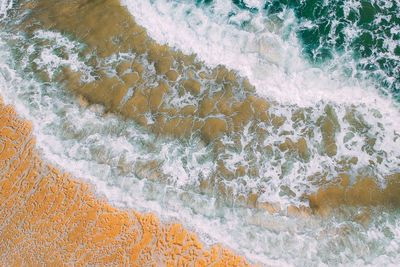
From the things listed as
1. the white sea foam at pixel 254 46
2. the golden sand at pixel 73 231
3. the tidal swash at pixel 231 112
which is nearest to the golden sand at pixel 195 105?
the tidal swash at pixel 231 112

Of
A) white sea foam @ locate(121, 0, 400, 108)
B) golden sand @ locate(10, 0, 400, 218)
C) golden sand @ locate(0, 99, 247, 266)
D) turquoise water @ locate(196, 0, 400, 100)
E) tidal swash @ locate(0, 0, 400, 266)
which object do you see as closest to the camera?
golden sand @ locate(0, 99, 247, 266)

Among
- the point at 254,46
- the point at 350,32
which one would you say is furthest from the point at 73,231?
the point at 350,32

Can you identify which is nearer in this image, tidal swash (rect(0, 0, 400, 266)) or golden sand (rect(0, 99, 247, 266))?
golden sand (rect(0, 99, 247, 266))

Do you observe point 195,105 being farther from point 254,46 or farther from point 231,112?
point 254,46

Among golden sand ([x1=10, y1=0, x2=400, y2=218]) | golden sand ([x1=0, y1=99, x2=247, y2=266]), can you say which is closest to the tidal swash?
golden sand ([x1=10, y1=0, x2=400, y2=218])

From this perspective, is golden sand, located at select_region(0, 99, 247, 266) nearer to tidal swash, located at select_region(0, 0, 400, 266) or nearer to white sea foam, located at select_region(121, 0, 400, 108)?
tidal swash, located at select_region(0, 0, 400, 266)

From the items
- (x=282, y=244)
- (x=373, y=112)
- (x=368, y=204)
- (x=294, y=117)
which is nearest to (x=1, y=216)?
(x=282, y=244)
